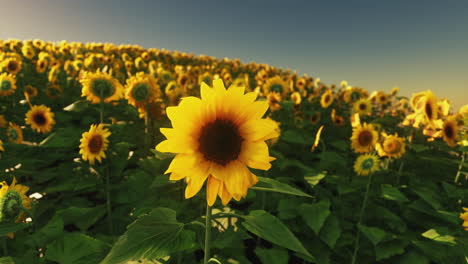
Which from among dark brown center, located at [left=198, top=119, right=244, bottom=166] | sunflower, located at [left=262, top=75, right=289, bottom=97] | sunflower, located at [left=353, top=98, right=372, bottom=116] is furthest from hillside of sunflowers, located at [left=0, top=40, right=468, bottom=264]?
sunflower, located at [left=353, top=98, right=372, bottom=116]

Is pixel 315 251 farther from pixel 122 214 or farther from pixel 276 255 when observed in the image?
pixel 122 214

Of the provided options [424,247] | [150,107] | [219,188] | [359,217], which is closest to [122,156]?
[150,107]

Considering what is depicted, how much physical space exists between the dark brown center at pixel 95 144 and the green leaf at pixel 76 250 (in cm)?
102

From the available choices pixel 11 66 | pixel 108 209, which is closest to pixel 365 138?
pixel 108 209

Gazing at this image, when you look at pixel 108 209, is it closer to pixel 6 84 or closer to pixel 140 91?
pixel 140 91

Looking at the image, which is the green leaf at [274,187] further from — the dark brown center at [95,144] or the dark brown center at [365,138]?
the dark brown center at [365,138]

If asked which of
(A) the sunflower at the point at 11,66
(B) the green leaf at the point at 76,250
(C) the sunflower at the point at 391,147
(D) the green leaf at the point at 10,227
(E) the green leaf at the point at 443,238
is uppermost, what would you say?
(A) the sunflower at the point at 11,66

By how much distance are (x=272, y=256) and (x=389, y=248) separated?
3.75 ft

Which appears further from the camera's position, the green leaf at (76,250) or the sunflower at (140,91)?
the sunflower at (140,91)

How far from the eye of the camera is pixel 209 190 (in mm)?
1055

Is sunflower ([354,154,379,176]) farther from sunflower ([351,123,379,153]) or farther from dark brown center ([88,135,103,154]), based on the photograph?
dark brown center ([88,135,103,154])

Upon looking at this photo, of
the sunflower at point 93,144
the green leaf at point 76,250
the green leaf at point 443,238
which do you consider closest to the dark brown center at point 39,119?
the sunflower at point 93,144

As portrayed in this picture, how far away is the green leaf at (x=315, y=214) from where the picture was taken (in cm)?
241

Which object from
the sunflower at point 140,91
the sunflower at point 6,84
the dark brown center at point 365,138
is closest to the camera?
the sunflower at point 140,91
